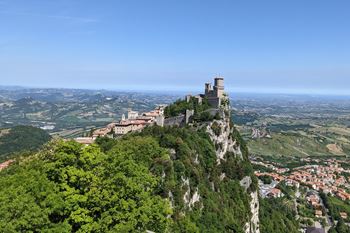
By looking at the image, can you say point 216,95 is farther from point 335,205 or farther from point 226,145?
point 335,205

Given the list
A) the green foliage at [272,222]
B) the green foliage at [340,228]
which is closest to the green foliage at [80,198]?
the green foliage at [272,222]

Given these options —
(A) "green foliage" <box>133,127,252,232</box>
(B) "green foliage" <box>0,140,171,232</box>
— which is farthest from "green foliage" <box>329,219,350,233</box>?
(B) "green foliage" <box>0,140,171,232</box>

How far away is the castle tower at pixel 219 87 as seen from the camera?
321 feet

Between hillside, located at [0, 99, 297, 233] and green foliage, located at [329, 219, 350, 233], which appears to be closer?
hillside, located at [0, 99, 297, 233]

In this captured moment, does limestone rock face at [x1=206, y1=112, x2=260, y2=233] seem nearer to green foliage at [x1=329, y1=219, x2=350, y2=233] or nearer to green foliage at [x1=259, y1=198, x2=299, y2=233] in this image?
green foliage at [x1=259, y1=198, x2=299, y2=233]

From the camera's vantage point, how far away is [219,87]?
98.2m

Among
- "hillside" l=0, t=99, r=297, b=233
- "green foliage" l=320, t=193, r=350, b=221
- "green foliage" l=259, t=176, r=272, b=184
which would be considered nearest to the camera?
"hillside" l=0, t=99, r=297, b=233

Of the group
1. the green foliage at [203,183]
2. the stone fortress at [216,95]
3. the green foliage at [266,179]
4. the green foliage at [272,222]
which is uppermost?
the stone fortress at [216,95]

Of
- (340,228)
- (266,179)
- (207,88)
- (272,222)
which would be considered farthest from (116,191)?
(266,179)

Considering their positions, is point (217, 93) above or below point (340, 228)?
above

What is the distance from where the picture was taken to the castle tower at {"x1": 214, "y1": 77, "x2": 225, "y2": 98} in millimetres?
97938

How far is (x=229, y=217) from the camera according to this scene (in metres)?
63.1

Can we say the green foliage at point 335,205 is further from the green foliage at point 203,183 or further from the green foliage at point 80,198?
the green foliage at point 80,198

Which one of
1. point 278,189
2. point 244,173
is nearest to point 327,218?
point 278,189
